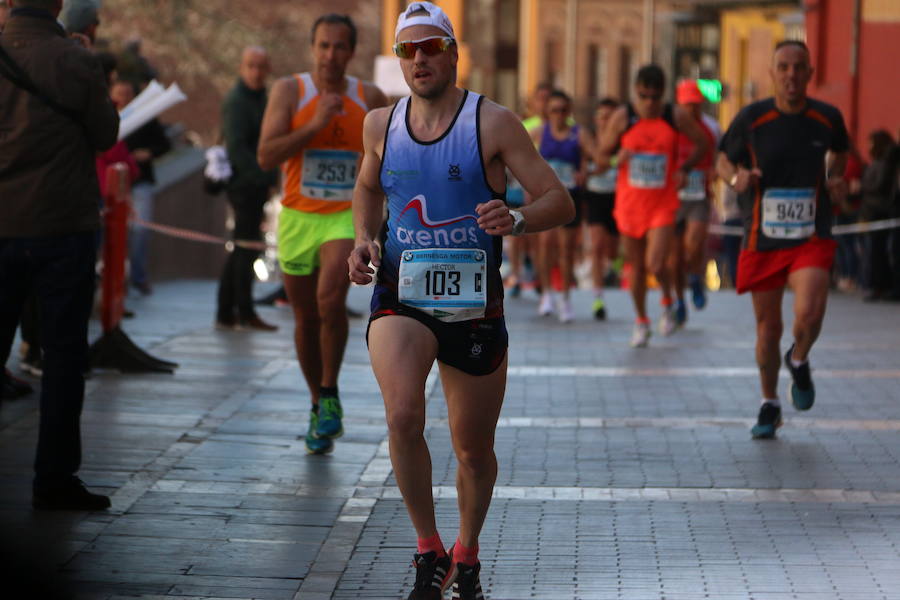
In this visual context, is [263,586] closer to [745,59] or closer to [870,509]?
[870,509]

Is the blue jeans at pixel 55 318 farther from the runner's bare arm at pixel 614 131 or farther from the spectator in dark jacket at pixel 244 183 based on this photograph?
the runner's bare arm at pixel 614 131

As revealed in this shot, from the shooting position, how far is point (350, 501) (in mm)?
7211

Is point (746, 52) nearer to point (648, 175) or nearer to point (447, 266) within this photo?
point (648, 175)

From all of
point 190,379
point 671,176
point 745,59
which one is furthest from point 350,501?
point 745,59

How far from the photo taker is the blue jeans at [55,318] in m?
6.80

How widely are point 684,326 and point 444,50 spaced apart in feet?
32.7

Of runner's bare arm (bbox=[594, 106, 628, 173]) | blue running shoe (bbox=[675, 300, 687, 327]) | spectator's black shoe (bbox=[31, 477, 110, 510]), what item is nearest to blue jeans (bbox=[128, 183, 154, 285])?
runner's bare arm (bbox=[594, 106, 628, 173])

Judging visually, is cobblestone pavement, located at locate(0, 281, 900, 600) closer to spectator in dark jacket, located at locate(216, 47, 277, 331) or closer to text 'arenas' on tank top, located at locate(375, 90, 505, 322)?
text 'arenas' on tank top, located at locate(375, 90, 505, 322)

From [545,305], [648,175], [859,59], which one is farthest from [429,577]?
[859,59]

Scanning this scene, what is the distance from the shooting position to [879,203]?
20234 mm

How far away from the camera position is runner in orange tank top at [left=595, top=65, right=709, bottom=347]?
1364 cm

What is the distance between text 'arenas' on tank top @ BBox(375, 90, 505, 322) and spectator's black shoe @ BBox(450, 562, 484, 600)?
30.8 inches

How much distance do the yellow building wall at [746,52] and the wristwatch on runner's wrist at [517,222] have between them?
38.4 m

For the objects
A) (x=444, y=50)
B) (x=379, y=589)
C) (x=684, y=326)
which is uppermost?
(x=444, y=50)
